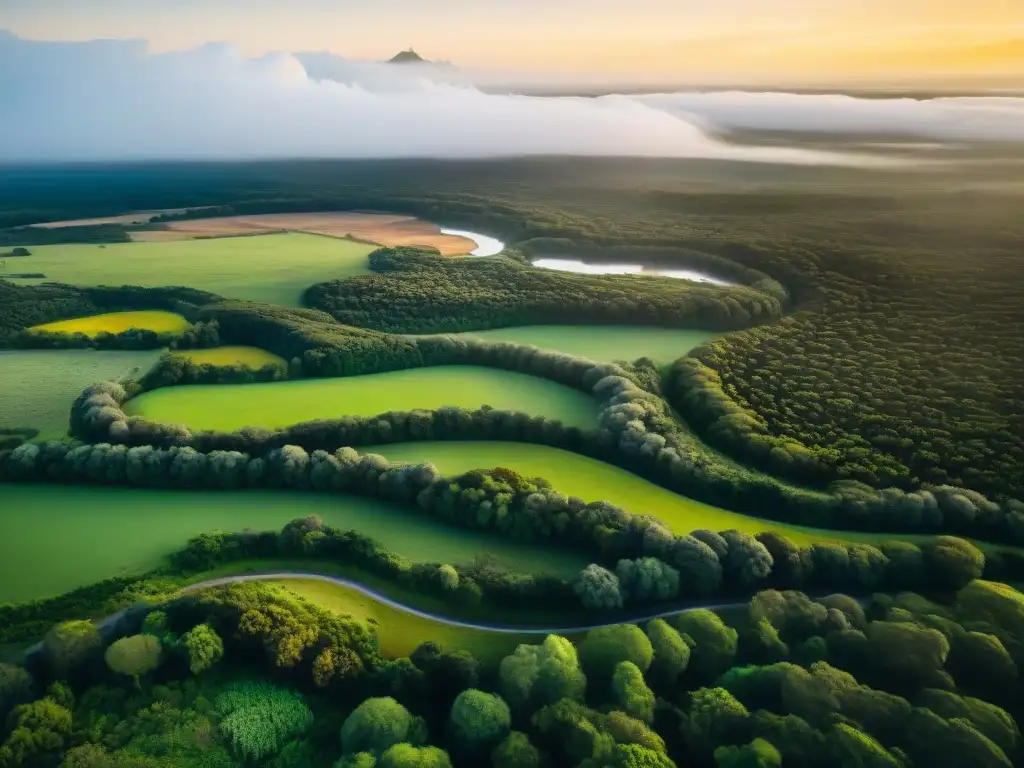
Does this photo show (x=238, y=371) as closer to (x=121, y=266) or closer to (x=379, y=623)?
(x=379, y=623)

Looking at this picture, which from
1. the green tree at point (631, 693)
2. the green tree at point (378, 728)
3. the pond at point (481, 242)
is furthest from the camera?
the pond at point (481, 242)

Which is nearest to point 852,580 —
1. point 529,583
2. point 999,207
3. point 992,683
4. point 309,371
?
point 992,683

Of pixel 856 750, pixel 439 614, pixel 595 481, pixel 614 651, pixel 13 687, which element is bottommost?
pixel 439 614

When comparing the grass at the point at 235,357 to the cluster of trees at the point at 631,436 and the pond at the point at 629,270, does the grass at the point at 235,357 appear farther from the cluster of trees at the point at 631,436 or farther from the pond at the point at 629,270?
the pond at the point at 629,270

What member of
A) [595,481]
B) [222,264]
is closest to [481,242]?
[222,264]

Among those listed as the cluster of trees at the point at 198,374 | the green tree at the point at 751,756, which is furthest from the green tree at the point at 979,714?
the cluster of trees at the point at 198,374

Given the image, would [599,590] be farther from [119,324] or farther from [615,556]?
[119,324]
